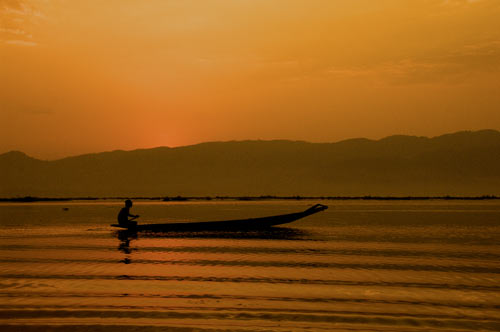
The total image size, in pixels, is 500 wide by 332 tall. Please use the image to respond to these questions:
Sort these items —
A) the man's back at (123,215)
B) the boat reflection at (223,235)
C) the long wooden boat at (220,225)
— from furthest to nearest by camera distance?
the long wooden boat at (220,225) < the man's back at (123,215) < the boat reflection at (223,235)

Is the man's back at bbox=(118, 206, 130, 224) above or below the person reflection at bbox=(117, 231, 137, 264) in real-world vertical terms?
above

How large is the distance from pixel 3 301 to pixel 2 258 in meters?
10.8

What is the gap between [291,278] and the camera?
59.4 ft

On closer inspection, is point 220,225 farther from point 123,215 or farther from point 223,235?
point 123,215

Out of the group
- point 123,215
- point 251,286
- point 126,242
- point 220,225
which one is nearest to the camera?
point 251,286

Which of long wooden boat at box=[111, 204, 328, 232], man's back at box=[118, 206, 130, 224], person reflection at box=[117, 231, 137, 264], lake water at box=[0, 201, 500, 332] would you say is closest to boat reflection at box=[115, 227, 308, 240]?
person reflection at box=[117, 231, 137, 264]

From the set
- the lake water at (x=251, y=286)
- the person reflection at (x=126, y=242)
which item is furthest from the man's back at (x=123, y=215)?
the lake water at (x=251, y=286)

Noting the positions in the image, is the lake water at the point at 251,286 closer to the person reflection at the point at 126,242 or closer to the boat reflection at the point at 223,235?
the person reflection at the point at 126,242

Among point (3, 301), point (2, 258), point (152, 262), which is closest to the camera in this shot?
point (3, 301)

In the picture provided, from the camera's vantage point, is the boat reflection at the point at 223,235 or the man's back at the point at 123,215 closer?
the boat reflection at the point at 223,235

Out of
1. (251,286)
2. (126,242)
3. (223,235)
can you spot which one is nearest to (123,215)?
(126,242)

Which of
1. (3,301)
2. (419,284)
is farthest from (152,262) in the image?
(419,284)

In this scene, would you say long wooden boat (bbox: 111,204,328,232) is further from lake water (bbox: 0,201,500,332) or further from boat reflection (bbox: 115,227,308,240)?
lake water (bbox: 0,201,500,332)

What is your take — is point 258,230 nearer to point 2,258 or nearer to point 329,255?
point 329,255
